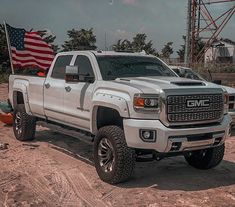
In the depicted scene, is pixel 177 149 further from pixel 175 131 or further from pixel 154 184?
pixel 154 184

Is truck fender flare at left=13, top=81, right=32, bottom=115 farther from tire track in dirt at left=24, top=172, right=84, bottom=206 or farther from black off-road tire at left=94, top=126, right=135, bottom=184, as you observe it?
black off-road tire at left=94, top=126, right=135, bottom=184

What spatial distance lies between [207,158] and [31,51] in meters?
7.39

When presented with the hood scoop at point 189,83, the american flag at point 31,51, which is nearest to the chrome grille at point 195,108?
the hood scoop at point 189,83

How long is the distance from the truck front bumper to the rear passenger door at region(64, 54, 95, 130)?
3.95 feet

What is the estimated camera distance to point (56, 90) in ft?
27.0

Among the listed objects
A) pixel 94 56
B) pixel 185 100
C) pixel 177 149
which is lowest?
pixel 177 149

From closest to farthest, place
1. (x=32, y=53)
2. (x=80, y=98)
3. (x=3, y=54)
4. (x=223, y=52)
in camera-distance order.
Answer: (x=80, y=98) → (x=32, y=53) → (x=3, y=54) → (x=223, y=52)

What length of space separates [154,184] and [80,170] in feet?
4.48

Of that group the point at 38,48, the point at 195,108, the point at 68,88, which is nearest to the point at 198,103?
the point at 195,108

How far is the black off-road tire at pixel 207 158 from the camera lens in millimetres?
7301

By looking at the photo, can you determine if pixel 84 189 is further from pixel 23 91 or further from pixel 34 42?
pixel 34 42

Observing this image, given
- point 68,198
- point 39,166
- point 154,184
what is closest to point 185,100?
point 154,184

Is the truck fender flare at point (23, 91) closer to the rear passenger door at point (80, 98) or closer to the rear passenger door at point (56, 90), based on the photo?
the rear passenger door at point (56, 90)

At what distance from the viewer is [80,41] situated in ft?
169
